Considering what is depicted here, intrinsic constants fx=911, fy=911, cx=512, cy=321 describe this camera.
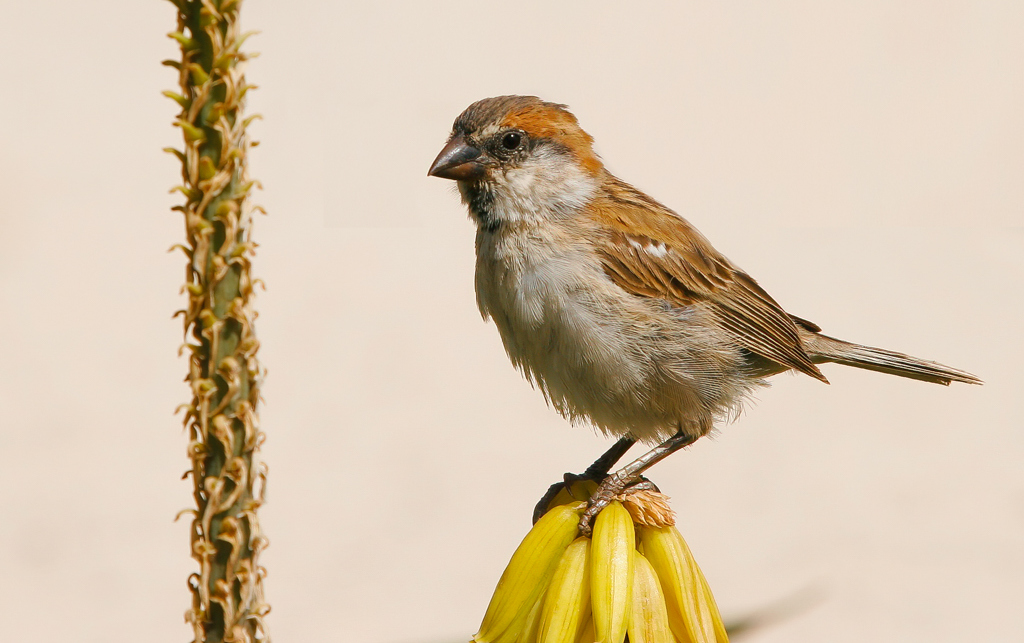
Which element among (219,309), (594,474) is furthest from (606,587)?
(594,474)

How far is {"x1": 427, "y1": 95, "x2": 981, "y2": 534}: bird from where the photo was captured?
2.56m

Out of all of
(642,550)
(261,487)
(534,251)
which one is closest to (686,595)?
(642,550)

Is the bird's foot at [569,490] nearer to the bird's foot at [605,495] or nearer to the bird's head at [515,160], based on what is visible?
the bird's foot at [605,495]

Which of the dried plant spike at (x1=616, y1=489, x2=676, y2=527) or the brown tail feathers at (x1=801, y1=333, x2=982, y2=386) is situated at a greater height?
the brown tail feathers at (x1=801, y1=333, x2=982, y2=386)

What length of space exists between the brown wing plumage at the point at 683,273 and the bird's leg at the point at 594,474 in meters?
0.49

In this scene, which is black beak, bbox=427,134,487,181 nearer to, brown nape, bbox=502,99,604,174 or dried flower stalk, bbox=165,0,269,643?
brown nape, bbox=502,99,604,174

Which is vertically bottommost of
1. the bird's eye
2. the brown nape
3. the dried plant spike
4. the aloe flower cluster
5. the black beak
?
the aloe flower cluster

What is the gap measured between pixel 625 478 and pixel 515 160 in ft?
3.26

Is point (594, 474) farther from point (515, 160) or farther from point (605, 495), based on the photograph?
point (515, 160)

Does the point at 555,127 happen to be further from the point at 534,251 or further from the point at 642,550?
the point at 642,550

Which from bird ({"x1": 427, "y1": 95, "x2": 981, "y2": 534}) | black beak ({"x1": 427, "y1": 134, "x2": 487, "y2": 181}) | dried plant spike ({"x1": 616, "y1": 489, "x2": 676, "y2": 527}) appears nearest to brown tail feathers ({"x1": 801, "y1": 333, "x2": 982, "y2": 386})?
bird ({"x1": 427, "y1": 95, "x2": 981, "y2": 534})

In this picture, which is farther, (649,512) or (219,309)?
(649,512)

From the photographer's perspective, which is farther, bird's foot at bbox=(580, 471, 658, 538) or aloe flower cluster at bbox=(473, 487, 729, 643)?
bird's foot at bbox=(580, 471, 658, 538)

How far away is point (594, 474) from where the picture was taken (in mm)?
2578
